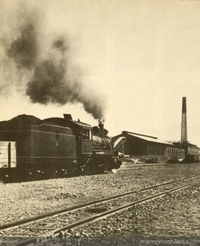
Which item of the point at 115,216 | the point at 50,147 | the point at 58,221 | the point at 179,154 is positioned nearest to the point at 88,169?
the point at 50,147

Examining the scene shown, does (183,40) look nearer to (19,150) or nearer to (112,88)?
(112,88)

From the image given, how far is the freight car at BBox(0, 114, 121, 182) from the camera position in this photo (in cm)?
909

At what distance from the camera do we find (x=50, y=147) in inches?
389

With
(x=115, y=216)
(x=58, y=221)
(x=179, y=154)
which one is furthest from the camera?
(x=179, y=154)

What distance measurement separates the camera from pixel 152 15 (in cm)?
575

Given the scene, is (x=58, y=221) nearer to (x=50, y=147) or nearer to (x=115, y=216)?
(x=115, y=216)

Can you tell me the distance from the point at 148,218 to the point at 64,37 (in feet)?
11.2

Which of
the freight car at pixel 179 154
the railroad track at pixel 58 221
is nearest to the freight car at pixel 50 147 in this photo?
the railroad track at pixel 58 221

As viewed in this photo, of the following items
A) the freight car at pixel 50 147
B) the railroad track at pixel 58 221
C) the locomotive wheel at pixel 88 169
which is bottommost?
the railroad track at pixel 58 221

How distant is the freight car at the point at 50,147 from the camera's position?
9094mm

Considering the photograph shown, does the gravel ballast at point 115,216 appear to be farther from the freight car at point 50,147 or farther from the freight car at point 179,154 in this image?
the freight car at point 179,154

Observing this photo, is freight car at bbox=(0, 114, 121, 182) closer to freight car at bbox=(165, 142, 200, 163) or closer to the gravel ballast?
the gravel ballast

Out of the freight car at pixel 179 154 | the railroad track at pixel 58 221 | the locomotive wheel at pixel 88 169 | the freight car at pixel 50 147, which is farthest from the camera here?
the freight car at pixel 179 154

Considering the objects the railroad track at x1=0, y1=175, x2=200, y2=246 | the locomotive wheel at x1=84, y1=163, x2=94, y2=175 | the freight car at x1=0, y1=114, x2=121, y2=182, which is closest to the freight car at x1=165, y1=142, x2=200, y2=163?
the locomotive wheel at x1=84, y1=163, x2=94, y2=175
